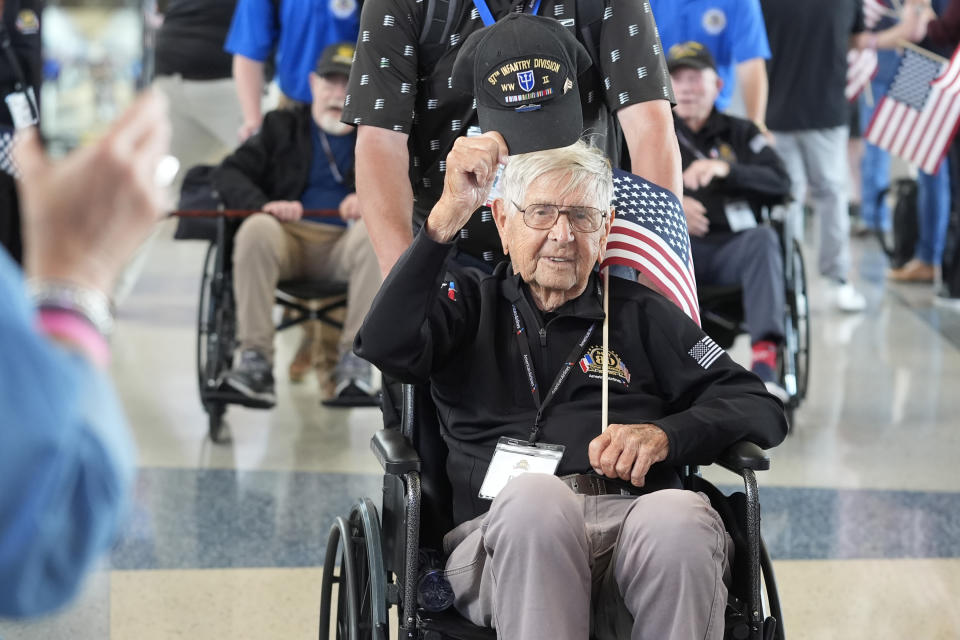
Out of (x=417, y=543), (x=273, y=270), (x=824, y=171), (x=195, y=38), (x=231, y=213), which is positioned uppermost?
(x=417, y=543)

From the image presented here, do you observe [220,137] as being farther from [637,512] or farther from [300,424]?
[637,512]

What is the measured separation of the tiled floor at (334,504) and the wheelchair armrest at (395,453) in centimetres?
82

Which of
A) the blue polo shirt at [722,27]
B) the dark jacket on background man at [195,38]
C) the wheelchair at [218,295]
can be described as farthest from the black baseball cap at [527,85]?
the dark jacket on background man at [195,38]

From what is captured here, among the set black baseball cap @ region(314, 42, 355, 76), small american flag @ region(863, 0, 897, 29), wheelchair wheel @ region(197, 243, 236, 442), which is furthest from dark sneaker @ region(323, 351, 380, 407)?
small american flag @ region(863, 0, 897, 29)

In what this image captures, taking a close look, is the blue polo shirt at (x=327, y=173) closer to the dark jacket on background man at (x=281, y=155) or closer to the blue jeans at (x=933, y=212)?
the dark jacket on background man at (x=281, y=155)

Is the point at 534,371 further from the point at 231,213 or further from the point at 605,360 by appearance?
the point at 231,213

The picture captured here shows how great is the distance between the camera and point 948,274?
6.83 meters

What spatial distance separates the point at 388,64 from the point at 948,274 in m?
5.16

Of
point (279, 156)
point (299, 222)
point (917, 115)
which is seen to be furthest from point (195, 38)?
point (917, 115)

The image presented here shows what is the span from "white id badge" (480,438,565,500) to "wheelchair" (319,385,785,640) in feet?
0.40

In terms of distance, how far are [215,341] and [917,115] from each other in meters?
3.71

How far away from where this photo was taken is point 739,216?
14.8ft

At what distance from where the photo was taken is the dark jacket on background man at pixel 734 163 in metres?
4.49

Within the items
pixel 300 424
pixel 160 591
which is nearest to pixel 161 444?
pixel 300 424
